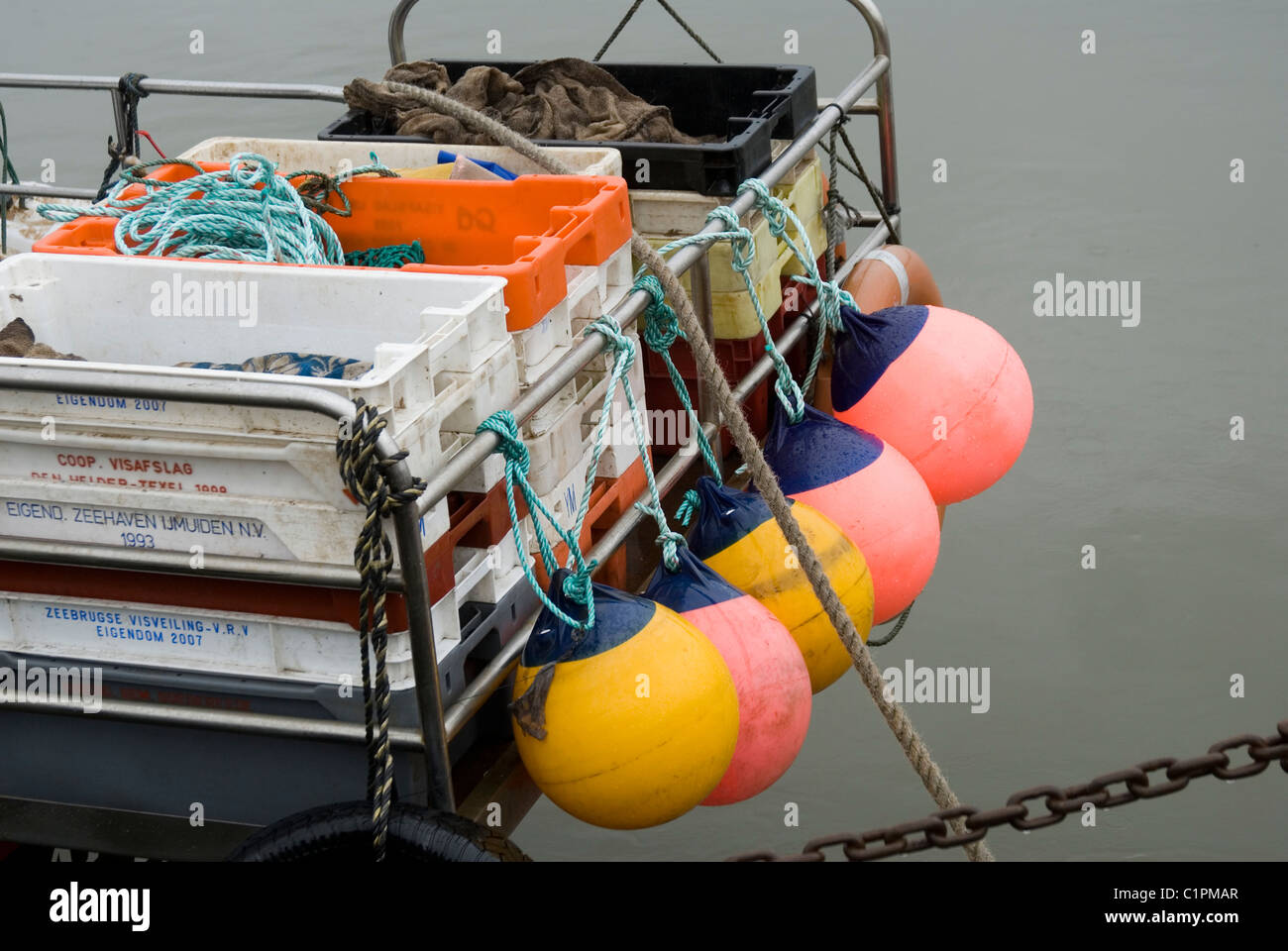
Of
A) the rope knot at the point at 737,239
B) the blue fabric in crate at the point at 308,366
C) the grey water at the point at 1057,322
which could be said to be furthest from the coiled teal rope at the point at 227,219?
the grey water at the point at 1057,322

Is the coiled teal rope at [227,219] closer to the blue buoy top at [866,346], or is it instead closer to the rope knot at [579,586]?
the rope knot at [579,586]

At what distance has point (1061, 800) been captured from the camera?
2148mm

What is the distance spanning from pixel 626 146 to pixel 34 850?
6.80 feet

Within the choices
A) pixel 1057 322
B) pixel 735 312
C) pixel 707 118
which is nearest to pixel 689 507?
pixel 735 312

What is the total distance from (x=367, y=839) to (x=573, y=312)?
1085 millimetres

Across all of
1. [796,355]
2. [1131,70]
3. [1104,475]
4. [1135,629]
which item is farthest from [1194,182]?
[796,355]

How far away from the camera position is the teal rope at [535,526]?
248 centimetres

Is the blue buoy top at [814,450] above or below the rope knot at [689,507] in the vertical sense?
above

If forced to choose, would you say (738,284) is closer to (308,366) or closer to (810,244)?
(810,244)

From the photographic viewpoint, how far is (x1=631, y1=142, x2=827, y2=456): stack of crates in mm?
3504

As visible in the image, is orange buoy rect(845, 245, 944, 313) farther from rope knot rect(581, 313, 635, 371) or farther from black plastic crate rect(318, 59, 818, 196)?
rope knot rect(581, 313, 635, 371)

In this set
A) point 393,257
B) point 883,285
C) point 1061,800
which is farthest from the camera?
point 883,285

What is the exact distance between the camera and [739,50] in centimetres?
865

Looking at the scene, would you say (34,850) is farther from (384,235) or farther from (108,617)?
(384,235)
